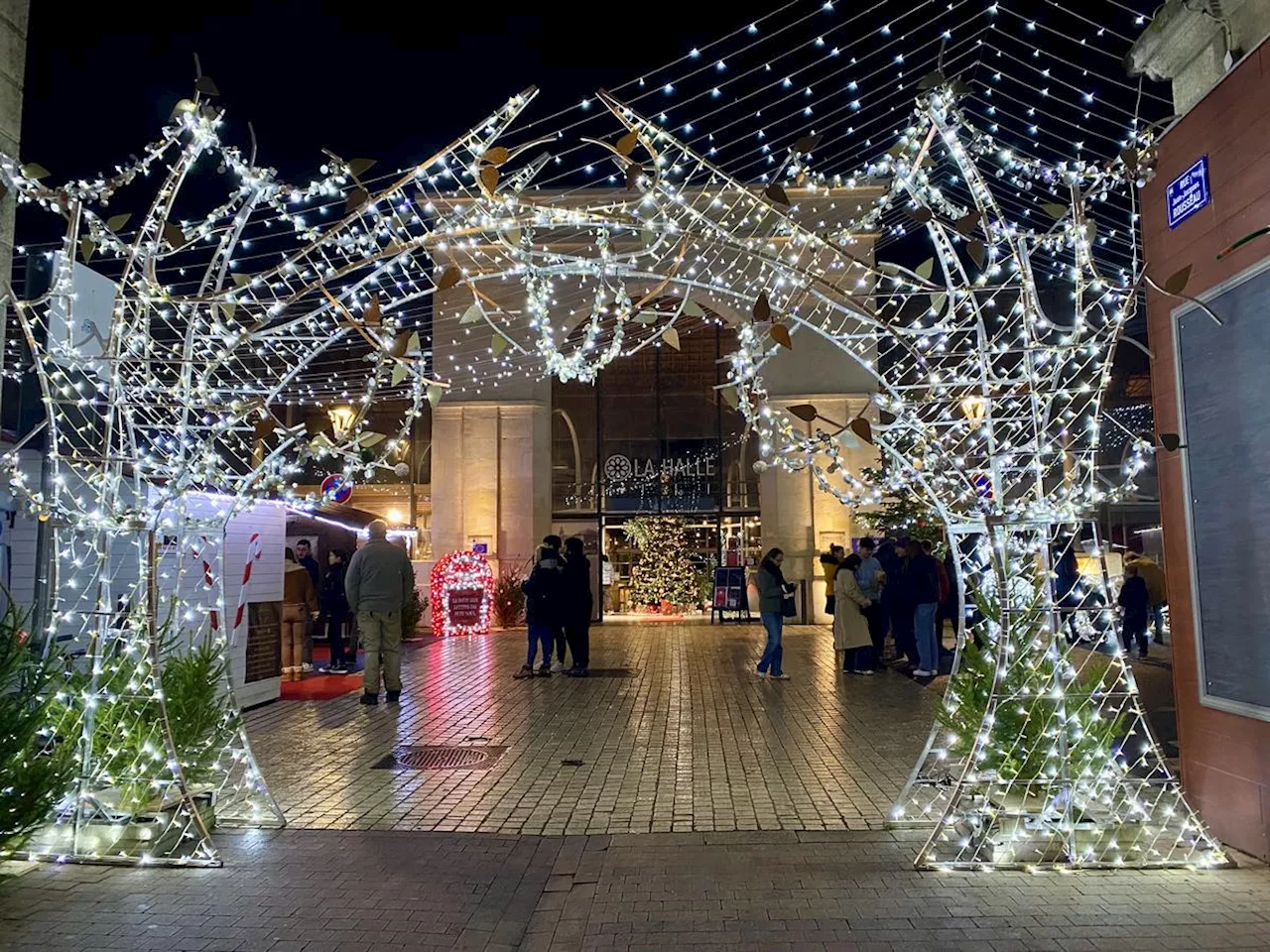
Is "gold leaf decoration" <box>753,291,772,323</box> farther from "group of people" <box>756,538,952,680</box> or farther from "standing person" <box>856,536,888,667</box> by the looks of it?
"standing person" <box>856,536,888,667</box>

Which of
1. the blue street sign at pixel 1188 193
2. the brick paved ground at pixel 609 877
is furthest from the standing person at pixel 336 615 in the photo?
the blue street sign at pixel 1188 193

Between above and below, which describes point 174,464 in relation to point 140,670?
above

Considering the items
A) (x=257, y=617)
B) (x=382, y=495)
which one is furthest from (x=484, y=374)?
(x=257, y=617)

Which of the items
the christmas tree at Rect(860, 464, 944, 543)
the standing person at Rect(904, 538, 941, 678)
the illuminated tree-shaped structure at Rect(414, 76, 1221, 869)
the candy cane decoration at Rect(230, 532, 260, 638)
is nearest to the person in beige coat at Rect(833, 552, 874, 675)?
the standing person at Rect(904, 538, 941, 678)

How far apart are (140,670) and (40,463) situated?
2.92 m

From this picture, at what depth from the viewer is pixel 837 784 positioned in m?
6.25

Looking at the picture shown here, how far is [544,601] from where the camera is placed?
11305 mm

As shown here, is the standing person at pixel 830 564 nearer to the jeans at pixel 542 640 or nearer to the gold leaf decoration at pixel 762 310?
the jeans at pixel 542 640

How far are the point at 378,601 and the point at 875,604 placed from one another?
259 inches

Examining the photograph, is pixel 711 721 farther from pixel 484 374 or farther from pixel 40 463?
pixel 484 374

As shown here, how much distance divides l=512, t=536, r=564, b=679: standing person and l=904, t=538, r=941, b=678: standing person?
14.4 feet

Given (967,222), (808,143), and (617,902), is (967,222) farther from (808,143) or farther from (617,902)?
(617,902)

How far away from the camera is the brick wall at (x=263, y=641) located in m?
9.30

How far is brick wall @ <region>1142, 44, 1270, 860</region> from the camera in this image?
4.45 m
